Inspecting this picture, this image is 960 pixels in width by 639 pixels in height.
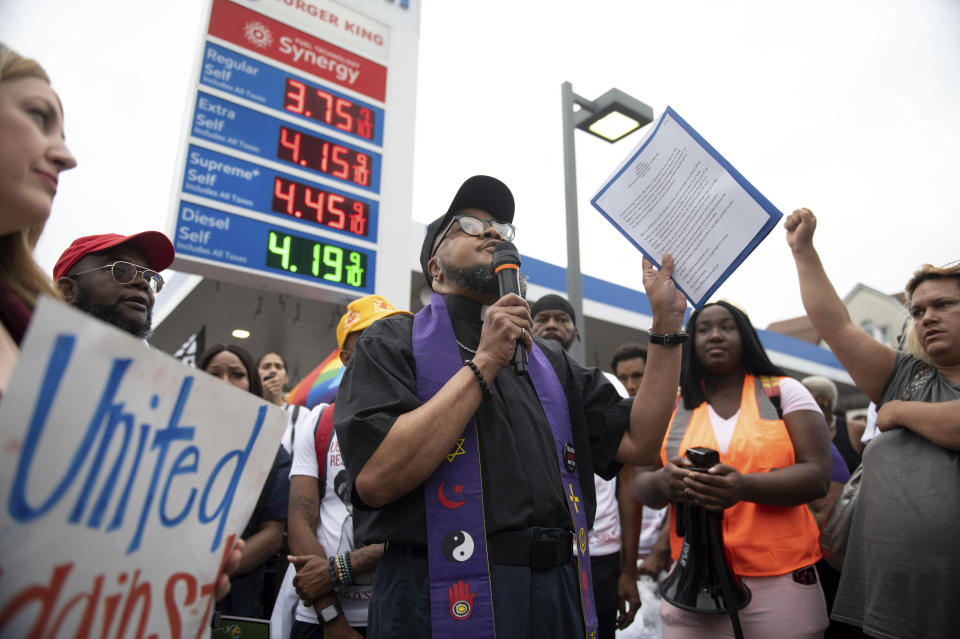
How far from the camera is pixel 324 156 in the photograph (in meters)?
6.81

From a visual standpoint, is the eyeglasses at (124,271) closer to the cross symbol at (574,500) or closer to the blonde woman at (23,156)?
the blonde woman at (23,156)

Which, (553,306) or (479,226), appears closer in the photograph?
(479,226)

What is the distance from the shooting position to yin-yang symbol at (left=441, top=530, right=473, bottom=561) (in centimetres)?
138

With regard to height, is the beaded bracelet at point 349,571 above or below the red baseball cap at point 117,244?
below

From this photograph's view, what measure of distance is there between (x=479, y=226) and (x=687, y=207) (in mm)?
693

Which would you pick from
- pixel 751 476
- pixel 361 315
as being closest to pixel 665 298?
pixel 751 476

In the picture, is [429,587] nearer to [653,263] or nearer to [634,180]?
[653,263]

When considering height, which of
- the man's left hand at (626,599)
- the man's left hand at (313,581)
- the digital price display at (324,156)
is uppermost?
the digital price display at (324,156)

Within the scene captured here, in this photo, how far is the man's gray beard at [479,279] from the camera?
1.85 m

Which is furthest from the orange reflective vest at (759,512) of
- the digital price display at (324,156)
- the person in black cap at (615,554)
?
the digital price display at (324,156)

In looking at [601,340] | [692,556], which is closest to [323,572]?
[692,556]

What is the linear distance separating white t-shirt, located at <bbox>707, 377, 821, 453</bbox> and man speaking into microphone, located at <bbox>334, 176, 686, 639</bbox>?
87 cm

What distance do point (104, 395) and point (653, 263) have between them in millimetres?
1670

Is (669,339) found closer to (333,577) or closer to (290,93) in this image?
(333,577)
